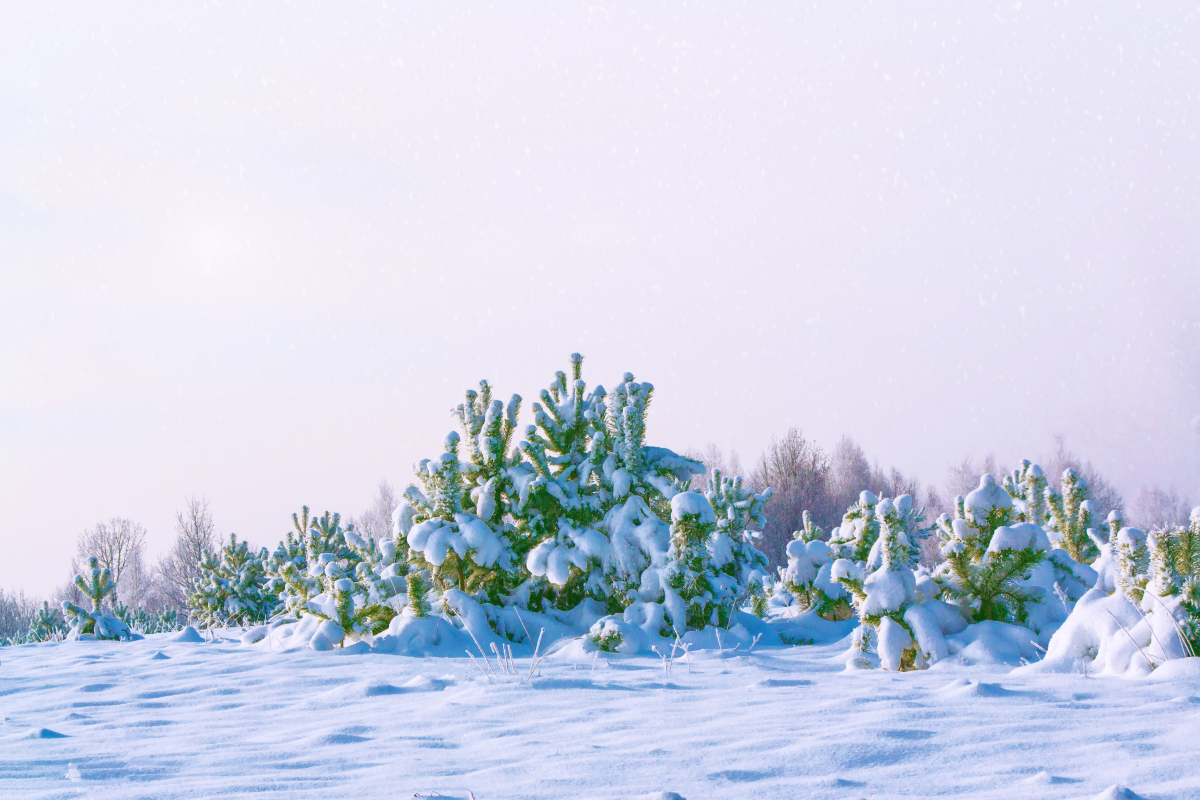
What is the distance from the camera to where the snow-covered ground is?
2.82 meters

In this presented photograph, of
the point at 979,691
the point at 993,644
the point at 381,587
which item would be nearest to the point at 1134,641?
the point at 979,691

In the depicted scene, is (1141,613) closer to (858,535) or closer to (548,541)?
(858,535)

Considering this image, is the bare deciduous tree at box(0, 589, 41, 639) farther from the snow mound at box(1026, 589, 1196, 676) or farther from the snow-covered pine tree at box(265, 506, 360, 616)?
the snow mound at box(1026, 589, 1196, 676)

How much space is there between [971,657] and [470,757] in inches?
171

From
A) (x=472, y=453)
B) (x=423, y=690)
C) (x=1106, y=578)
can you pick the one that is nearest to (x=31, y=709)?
(x=423, y=690)

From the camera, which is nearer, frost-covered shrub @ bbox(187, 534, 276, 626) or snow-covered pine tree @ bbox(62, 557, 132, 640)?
snow-covered pine tree @ bbox(62, 557, 132, 640)

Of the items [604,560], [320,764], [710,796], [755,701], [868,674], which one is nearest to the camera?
[710,796]

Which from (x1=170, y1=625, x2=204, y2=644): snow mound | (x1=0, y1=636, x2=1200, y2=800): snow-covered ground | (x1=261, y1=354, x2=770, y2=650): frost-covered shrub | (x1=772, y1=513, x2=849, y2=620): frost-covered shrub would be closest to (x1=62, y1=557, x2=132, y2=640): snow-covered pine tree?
(x1=170, y1=625, x2=204, y2=644): snow mound

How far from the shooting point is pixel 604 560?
921 centimetres

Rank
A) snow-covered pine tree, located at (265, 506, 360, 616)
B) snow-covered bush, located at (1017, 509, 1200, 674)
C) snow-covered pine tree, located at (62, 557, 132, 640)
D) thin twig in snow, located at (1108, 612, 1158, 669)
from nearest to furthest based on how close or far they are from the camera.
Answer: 1. thin twig in snow, located at (1108, 612, 1158, 669)
2. snow-covered bush, located at (1017, 509, 1200, 674)
3. snow-covered pine tree, located at (62, 557, 132, 640)
4. snow-covered pine tree, located at (265, 506, 360, 616)

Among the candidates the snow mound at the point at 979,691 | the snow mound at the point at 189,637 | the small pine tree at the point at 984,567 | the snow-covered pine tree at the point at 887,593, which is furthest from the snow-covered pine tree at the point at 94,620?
the snow mound at the point at 979,691

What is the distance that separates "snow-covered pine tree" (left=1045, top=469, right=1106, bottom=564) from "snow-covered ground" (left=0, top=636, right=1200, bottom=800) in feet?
15.7

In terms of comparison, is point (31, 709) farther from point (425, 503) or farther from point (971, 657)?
point (971, 657)

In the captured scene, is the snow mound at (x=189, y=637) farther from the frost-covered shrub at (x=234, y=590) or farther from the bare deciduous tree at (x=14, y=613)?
the bare deciduous tree at (x=14, y=613)
